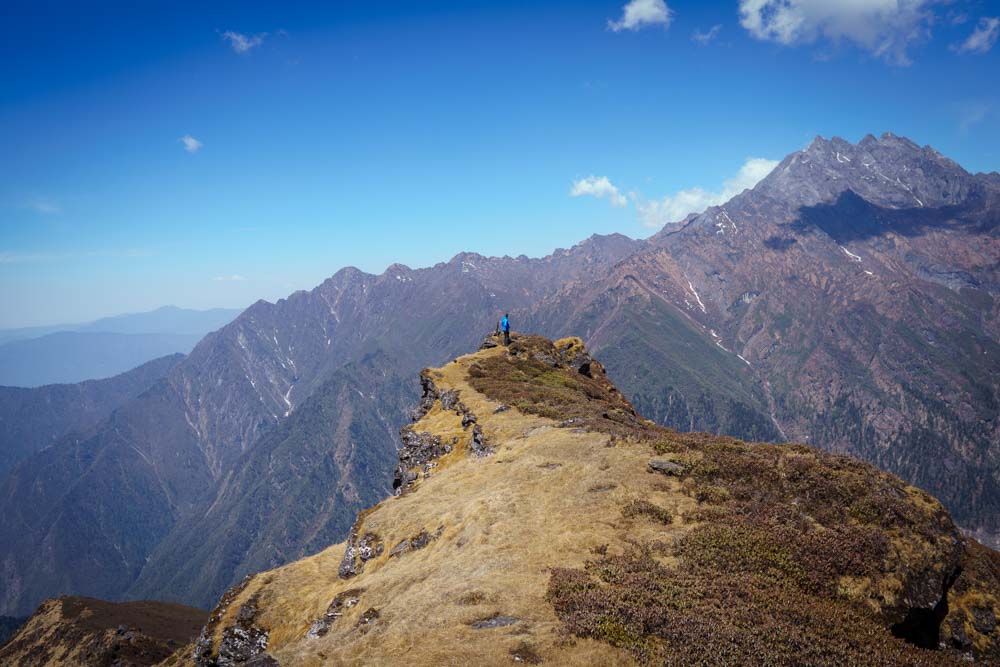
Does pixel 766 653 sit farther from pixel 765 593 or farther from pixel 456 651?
pixel 456 651

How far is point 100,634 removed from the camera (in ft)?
327

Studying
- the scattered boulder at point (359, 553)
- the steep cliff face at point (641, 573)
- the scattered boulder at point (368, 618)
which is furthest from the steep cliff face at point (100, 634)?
the scattered boulder at point (368, 618)

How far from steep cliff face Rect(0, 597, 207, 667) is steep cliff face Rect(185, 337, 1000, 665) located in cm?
8958

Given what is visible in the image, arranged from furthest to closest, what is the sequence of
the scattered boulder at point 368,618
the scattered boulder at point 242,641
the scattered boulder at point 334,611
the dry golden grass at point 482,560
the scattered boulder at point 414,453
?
the scattered boulder at point 414,453, the scattered boulder at point 242,641, the scattered boulder at point 334,611, the scattered boulder at point 368,618, the dry golden grass at point 482,560

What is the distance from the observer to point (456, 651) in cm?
1559

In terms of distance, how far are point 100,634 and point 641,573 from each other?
129 meters

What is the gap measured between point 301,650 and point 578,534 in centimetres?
1280

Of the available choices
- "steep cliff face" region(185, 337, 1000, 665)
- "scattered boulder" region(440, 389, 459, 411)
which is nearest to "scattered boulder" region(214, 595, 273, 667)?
"steep cliff face" region(185, 337, 1000, 665)

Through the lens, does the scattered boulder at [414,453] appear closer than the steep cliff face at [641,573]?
No

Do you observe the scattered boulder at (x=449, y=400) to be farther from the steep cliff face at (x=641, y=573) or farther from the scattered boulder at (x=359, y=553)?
the scattered boulder at (x=359, y=553)

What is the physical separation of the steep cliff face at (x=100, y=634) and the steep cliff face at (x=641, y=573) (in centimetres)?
8958

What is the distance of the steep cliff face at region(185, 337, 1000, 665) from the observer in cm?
1562

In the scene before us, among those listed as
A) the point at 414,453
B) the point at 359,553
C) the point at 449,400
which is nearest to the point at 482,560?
the point at 359,553

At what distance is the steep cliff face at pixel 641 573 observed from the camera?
51.3ft
